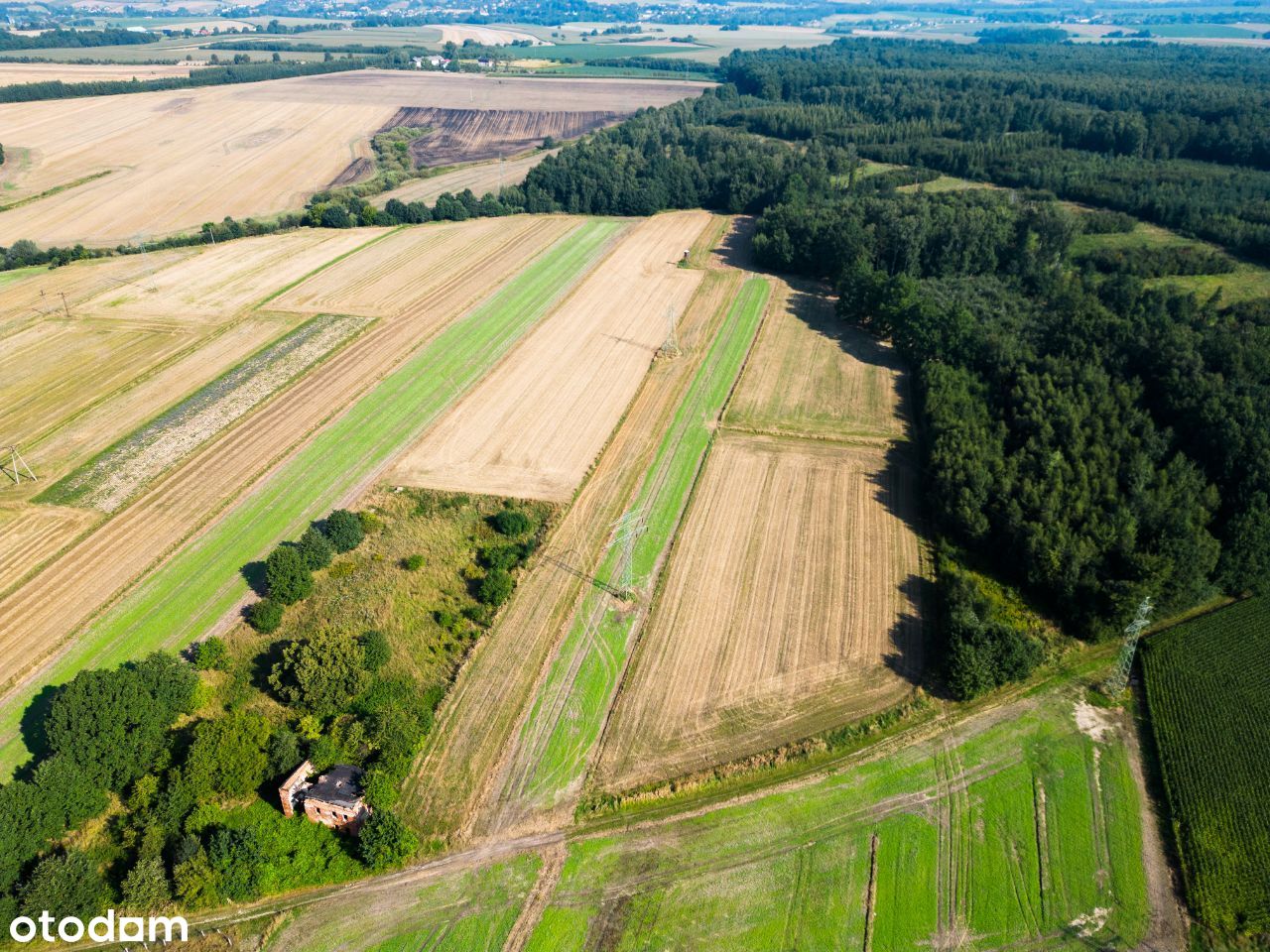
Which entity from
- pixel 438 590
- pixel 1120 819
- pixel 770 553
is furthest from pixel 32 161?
pixel 1120 819

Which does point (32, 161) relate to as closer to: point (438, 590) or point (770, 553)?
point (438, 590)

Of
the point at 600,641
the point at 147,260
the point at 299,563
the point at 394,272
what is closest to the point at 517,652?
the point at 600,641

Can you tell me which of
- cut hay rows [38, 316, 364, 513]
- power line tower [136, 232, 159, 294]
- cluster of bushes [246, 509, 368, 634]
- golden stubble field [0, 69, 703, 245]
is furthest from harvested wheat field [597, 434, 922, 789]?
golden stubble field [0, 69, 703, 245]

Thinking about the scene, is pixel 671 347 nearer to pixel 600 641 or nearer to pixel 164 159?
pixel 600 641

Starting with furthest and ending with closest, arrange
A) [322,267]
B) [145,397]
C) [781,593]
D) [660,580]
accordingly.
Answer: [322,267], [145,397], [660,580], [781,593]

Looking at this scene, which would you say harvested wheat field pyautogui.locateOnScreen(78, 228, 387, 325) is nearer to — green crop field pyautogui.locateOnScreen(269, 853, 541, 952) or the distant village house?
the distant village house

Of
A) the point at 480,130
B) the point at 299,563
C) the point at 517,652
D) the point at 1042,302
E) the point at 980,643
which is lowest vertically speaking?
the point at 517,652

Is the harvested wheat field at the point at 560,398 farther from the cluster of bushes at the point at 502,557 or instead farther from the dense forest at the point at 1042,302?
the dense forest at the point at 1042,302
